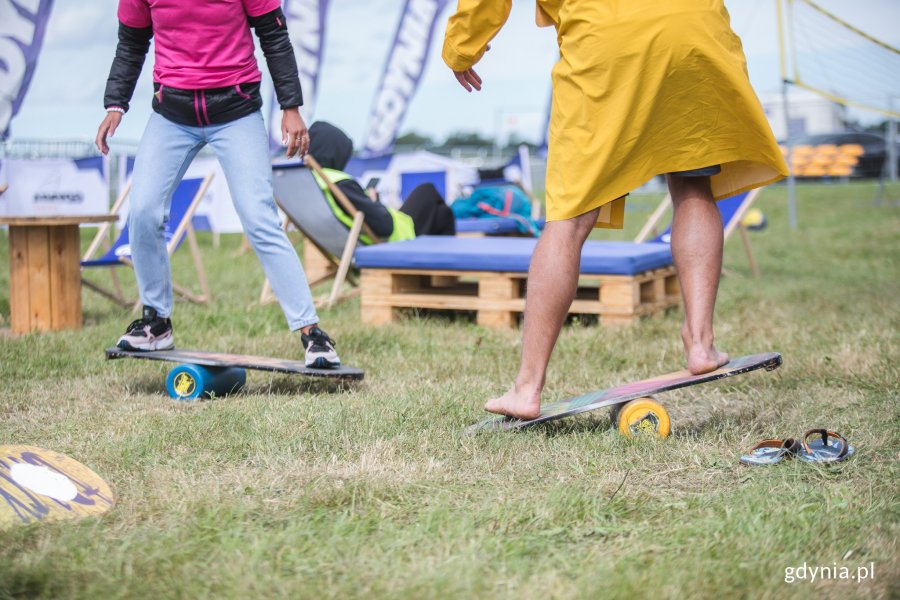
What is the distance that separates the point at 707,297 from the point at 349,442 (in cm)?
116

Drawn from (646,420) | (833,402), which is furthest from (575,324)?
(646,420)

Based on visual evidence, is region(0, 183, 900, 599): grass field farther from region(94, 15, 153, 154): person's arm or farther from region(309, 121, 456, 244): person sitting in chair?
region(309, 121, 456, 244): person sitting in chair

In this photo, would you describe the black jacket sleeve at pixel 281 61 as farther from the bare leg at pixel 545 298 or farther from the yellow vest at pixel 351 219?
the yellow vest at pixel 351 219

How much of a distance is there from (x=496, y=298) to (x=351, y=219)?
4.47 ft

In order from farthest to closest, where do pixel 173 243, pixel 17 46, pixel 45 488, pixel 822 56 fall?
pixel 822 56 < pixel 17 46 < pixel 173 243 < pixel 45 488

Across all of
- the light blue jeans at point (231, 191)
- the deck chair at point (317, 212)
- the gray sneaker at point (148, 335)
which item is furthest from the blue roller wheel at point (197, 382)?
the deck chair at point (317, 212)

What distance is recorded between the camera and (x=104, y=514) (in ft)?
6.96

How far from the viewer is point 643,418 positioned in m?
2.86

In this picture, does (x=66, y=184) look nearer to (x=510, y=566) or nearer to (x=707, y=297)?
(x=707, y=297)

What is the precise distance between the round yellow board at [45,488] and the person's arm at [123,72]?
1.75 metres

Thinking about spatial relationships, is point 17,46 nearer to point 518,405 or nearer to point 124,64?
point 124,64

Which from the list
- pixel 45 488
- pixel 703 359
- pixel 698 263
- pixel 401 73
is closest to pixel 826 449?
pixel 703 359

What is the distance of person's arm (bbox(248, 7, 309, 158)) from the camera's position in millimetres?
3666

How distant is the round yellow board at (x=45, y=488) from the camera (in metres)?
2.08
